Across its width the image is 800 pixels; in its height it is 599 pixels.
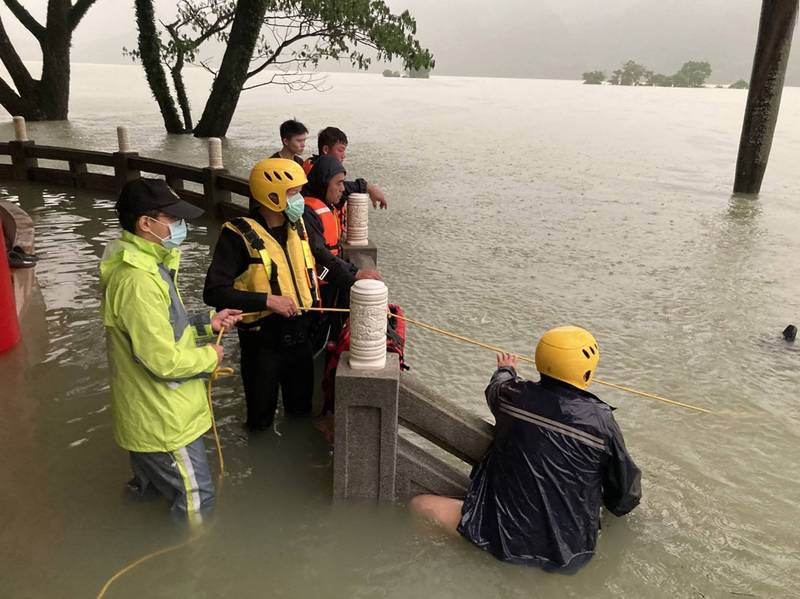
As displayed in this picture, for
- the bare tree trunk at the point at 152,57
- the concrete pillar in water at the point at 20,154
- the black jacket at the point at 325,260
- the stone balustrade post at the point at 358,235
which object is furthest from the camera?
the bare tree trunk at the point at 152,57

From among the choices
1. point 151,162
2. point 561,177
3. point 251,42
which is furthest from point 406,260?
point 251,42

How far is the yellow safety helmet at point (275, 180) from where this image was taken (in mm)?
3635

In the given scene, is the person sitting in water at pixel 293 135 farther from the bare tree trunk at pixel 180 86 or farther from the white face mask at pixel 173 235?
the bare tree trunk at pixel 180 86

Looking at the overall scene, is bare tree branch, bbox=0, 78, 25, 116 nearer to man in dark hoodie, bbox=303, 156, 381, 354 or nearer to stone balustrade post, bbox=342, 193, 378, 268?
stone balustrade post, bbox=342, 193, 378, 268

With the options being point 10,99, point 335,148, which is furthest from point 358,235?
point 10,99

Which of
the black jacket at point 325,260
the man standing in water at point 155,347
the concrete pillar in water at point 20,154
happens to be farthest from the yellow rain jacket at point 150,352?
the concrete pillar in water at point 20,154

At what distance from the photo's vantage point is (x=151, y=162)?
36.3 ft

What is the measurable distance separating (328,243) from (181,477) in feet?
6.31

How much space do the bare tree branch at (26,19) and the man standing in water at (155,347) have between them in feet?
70.6

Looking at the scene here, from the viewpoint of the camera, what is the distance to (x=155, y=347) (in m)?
2.91

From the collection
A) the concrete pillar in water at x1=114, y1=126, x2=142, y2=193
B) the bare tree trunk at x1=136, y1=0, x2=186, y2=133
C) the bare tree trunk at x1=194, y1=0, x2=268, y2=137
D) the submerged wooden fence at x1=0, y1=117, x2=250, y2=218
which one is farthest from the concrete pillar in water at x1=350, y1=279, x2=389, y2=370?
the bare tree trunk at x1=136, y1=0, x2=186, y2=133

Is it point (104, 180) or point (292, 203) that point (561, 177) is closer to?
point (104, 180)

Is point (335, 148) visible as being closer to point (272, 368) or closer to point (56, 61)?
point (272, 368)

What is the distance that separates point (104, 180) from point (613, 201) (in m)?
9.66
